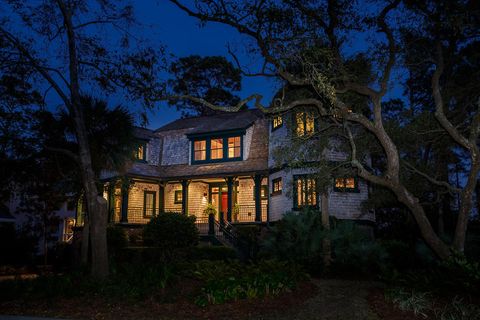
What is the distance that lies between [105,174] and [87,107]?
1300cm

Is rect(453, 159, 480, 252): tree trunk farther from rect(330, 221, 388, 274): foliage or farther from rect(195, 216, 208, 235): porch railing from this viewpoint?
rect(195, 216, 208, 235): porch railing

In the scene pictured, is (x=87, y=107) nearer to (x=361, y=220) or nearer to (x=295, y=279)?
(x=295, y=279)

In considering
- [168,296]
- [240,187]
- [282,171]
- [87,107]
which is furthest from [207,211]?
[168,296]

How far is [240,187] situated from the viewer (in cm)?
2794

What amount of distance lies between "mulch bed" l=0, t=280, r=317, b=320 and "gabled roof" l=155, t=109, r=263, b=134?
57.8 feet

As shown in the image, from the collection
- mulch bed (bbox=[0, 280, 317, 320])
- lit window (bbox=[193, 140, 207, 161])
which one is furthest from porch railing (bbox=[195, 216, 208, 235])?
mulch bed (bbox=[0, 280, 317, 320])

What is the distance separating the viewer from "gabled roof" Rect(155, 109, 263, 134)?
27594 mm

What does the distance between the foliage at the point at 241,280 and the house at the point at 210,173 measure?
1088cm

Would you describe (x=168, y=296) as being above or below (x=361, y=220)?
below

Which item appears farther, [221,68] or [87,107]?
[221,68]

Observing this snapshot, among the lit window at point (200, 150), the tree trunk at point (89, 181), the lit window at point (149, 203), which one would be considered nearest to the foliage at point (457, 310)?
the tree trunk at point (89, 181)

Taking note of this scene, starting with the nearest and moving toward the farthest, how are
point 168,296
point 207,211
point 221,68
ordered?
point 168,296 → point 207,211 → point 221,68

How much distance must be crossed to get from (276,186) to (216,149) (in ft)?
18.7

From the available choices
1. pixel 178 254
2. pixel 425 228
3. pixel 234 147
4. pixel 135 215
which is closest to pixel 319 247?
pixel 425 228
